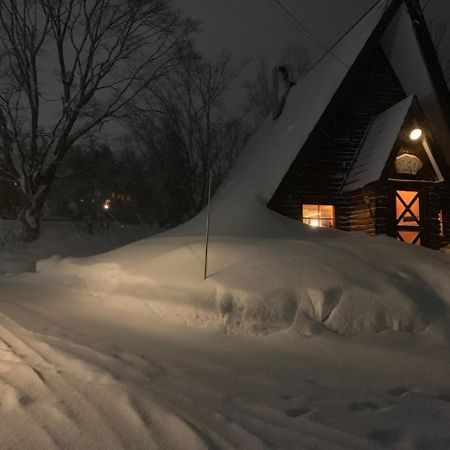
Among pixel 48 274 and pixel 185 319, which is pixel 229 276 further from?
pixel 48 274

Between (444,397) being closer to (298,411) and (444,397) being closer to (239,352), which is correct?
(298,411)

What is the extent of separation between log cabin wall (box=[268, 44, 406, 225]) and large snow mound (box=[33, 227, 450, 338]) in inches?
186

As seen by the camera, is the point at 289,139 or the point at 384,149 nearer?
the point at 384,149

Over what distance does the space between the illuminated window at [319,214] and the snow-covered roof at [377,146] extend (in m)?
0.94

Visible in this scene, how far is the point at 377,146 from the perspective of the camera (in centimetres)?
1234

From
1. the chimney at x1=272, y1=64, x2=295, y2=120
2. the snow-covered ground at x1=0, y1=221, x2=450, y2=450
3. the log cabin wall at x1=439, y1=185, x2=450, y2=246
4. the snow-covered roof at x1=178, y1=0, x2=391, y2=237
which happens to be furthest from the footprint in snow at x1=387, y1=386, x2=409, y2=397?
the chimney at x1=272, y1=64, x2=295, y2=120

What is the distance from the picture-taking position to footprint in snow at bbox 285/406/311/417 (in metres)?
3.20

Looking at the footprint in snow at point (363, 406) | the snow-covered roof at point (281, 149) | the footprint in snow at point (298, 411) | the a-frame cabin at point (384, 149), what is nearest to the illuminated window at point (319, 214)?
the a-frame cabin at point (384, 149)

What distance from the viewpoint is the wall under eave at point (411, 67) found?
530 inches

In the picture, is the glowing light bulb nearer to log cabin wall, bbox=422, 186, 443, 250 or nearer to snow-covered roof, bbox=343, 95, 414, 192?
snow-covered roof, bbox=343, 95, 414, 192

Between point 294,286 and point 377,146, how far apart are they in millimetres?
7993

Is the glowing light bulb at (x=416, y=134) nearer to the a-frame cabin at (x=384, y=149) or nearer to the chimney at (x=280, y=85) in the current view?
the a-frame cabin at (x=384, y=149)

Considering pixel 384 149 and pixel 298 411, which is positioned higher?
pixel 384 149

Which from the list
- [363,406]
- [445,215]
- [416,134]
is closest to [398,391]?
[363,406]
